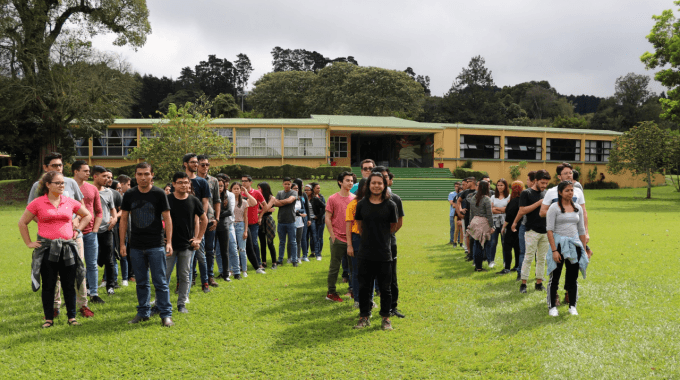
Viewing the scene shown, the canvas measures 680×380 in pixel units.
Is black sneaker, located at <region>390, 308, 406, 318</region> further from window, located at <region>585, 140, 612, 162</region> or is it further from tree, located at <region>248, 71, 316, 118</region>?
tree, located at <region>248, 71, 316, 118</region>

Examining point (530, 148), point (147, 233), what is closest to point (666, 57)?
point (530, 148)

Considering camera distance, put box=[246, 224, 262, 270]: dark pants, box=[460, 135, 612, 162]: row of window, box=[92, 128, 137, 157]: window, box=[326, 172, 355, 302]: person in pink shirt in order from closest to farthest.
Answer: box=[326, 172, 355, 302]: person in pink shirt, box=[246, 224, 262, 270]: dark pants, box=[92, 128, 137, 157]: window, box=[460, 135, 612, 162]: row of window

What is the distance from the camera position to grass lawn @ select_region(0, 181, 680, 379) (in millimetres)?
4102

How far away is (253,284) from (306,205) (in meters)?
2.76

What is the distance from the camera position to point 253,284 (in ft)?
24.5

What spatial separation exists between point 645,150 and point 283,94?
41466mm

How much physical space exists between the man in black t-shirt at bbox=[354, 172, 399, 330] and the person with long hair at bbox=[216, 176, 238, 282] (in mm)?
3131

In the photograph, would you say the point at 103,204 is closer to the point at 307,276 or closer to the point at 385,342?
the point at 307,276

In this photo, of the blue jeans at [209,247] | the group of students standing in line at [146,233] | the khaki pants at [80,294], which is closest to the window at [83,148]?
the group of students standing in line at [146,233]

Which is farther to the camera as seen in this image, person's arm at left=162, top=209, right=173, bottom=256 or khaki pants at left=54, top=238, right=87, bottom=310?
khaki pants at left=54, top=238, right=87, bottom=310

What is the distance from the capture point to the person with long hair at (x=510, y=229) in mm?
7719

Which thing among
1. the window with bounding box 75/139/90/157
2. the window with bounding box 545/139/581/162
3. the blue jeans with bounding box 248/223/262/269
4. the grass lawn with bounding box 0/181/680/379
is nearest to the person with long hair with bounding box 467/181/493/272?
the grass lawn with bounding box 0/181/680/379

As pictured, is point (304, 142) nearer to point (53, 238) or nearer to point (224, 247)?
point (224, 247)

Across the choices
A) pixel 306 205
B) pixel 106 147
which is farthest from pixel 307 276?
pixel 106 147
